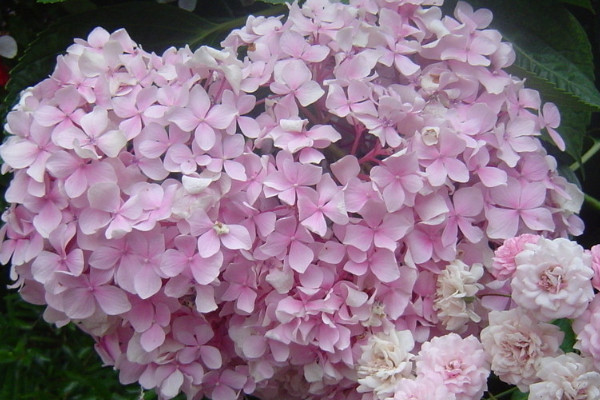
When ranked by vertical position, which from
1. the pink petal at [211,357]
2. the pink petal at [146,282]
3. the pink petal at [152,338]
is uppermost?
the pink petal at [146,282]

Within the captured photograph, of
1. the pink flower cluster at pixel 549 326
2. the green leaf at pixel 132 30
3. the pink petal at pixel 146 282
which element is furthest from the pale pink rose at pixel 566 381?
the green leaf at pixel 132 30

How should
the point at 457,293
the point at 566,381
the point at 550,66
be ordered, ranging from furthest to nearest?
1. the point at 550,66
2. the point at 457,293
3. the point at 566,381

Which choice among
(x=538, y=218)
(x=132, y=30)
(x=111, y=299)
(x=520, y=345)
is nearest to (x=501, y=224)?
→ (x=538, y=218)

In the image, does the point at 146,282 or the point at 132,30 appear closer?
the point at 146,282

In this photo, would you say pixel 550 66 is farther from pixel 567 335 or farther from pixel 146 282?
pixel 146 282

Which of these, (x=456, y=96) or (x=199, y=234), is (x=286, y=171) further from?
(x=456, y=96)

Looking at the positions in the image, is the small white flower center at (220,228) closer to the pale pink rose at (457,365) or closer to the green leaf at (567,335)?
the pale pink rose at (457,365)
